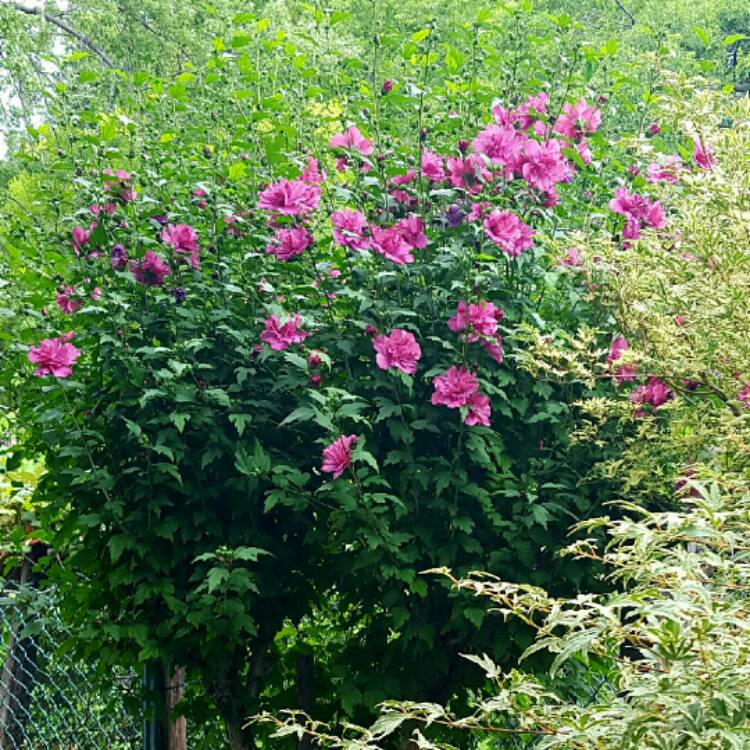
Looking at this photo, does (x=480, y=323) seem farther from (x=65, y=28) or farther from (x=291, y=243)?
(x=65, y=28)

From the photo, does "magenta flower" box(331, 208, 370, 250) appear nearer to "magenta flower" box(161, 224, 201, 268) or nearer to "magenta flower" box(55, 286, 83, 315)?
"magenta flower" box(161, 224, 201, 268)

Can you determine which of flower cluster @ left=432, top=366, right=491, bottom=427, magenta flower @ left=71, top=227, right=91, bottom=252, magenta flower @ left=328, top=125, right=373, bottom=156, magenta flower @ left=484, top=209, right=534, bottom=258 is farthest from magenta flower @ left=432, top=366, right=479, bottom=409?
magenta flower @ left=71, top=227, right=91, bottom=252

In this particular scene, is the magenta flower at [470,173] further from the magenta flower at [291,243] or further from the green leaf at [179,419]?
the green leaf at [179,419]

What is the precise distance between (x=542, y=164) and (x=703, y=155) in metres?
0.48

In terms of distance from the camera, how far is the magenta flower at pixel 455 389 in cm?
270

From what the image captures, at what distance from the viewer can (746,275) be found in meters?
2.38

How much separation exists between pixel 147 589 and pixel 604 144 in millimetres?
1850

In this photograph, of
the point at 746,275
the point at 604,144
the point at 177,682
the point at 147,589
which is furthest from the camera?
the point at 177,682

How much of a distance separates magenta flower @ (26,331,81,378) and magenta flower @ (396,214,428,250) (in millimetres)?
911

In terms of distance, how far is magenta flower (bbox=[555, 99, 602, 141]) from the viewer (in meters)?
3.15

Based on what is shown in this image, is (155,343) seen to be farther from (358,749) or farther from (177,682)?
(358,749)

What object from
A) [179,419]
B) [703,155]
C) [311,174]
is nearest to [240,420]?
[179,419]

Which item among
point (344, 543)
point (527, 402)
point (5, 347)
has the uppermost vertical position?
point (5, 347)

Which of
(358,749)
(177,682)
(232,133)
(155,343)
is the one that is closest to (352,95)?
(232,133)
